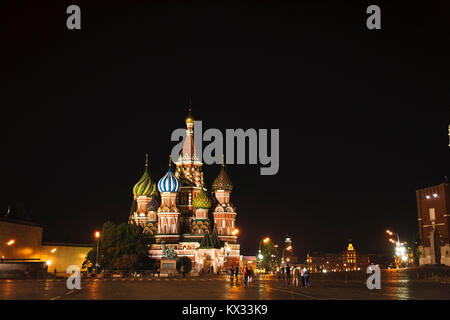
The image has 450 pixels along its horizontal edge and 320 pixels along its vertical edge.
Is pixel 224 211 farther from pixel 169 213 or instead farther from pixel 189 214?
pixel 169 213

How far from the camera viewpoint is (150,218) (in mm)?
96562

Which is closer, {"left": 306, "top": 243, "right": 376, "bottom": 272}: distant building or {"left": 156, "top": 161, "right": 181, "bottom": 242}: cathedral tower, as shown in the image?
{"left": 156, "top": 161, "right": 181, "bottom": 242}: cathedral tower

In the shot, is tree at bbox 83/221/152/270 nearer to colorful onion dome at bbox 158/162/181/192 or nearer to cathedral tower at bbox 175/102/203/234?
colorful onion dome at bbox 158/162/181/192

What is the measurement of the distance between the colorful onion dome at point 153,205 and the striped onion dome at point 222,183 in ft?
37.3

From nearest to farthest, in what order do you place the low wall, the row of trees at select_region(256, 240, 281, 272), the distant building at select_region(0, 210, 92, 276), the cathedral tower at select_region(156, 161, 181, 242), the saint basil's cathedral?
the low wall → the distant building at select_region(0, 210, 92, 276) → the saint basil's cathedral → the cathedral tower at select_region(156, 161, 181, 242) → the row of trees at select_region(256, 240, 281, 272)

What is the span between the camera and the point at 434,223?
81.5 m

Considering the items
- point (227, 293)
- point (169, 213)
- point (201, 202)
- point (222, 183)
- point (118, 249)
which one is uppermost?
point (222, 183)

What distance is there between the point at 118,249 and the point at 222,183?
96.8 feet

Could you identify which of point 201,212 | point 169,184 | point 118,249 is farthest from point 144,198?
point 118,249

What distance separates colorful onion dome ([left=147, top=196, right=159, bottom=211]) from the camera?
9838 centimetres

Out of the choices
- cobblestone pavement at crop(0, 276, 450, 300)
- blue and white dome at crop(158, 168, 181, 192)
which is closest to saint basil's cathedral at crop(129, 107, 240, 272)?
blue and white dome at crop(158, 168, 181, 192)

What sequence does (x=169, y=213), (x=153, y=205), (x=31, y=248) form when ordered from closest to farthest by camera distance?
(x=31, y=248)
(x=169, y=213)
(x=153, y=205)

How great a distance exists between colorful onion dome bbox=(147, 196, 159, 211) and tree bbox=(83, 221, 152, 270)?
65.2 feet
